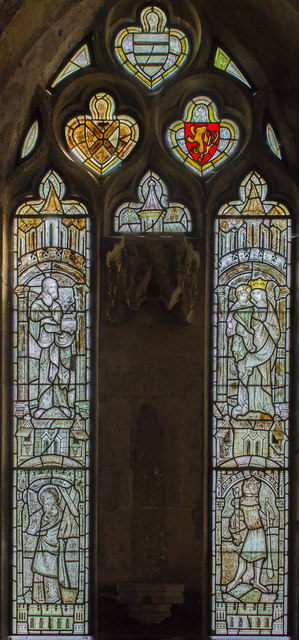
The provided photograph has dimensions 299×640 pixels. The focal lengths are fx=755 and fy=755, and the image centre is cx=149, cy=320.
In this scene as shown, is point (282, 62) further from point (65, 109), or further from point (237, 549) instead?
point (237, 549)

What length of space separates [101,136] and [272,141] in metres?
1.35

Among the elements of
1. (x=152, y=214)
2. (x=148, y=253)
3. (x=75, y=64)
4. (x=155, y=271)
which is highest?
(x=75, y=64)

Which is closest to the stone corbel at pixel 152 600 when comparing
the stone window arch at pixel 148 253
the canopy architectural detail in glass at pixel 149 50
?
the stone window arch at pixel 148 253

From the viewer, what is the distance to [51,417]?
5793 millimetres

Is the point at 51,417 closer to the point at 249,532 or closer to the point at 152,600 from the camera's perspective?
the point at 152,600

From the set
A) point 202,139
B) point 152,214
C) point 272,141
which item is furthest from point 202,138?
point 152,214

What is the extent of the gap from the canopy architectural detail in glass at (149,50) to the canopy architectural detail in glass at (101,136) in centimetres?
31

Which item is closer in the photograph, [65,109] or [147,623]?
[147,623]

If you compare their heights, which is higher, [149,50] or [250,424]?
[149,50]

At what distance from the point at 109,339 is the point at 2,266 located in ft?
3.20

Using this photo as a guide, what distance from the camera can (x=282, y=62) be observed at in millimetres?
5730

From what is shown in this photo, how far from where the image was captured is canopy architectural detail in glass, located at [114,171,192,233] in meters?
5.90

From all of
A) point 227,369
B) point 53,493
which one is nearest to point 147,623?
point 53,493

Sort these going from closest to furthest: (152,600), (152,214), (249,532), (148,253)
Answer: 1. (148,253)
2. (152,600)
3. (249,532)
4. (152,214)
